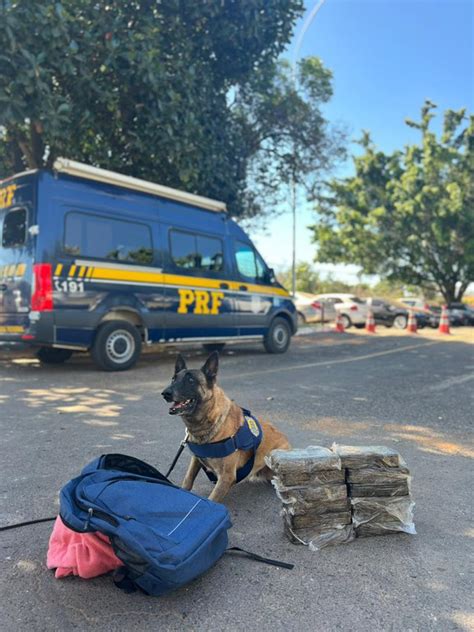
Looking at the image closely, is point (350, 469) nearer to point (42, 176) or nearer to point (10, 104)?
point (42, 176)

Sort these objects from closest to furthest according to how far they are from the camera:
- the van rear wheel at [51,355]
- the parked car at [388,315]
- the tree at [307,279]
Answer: the van rear wheel at [51,355], the parked car at [388,315], the tree at [307,279]

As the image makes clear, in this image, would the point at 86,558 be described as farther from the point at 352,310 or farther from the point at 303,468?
the point at 352,310

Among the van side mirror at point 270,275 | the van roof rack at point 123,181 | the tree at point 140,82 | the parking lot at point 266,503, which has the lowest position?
the parking lot at point 266,503

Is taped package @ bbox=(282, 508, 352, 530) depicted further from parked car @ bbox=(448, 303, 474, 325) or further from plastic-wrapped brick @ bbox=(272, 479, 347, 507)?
parked car @ bbox=(448, 303, 474, 325)

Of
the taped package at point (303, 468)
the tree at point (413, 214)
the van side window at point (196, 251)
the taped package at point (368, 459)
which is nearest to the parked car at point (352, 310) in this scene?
the tree at point (413, 214)

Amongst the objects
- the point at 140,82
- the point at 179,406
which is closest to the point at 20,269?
the point at 140,82

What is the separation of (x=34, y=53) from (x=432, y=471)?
317 inches

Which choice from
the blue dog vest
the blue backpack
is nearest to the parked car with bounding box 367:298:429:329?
the blue dog vest

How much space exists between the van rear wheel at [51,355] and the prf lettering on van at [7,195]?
264cm

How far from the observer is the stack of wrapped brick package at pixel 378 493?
8.90 ft

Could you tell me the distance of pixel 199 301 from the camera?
9445 millimetres

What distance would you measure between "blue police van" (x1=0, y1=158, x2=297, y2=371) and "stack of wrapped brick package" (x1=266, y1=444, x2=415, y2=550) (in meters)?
5.50

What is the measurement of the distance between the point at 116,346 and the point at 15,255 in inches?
82.4

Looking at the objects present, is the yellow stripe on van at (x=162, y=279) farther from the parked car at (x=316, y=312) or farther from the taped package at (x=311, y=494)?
the parked car at (x=316, y=312)
